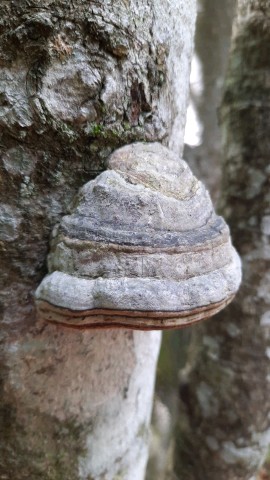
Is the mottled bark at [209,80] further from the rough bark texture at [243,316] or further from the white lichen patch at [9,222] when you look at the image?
the white lichen patch at [9,222]

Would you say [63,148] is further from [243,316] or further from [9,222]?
[243,316]

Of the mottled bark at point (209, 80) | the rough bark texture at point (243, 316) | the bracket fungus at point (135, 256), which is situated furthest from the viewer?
the mottled bark at point (209, 80)

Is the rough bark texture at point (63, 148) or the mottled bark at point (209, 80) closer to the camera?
the rough bark texture at point (63, 148)

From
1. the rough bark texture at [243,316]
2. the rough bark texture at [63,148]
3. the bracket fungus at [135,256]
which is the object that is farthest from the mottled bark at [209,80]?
the bracket fungus at [135,256]

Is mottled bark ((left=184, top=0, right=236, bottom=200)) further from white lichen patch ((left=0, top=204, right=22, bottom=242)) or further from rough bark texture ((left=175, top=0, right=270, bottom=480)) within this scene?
white lichen patch ((left=0, top=204, right=22, bottom=242))

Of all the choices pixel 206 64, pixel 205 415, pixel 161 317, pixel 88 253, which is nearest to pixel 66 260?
pixel 88 253

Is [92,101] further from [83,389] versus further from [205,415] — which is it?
[205,415]

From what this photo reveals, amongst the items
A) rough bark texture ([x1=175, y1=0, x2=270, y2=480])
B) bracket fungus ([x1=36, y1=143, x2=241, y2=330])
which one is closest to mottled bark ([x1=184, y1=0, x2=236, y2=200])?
rough bark texture ([x1=175, y1=0, x2=270, y2=480])
